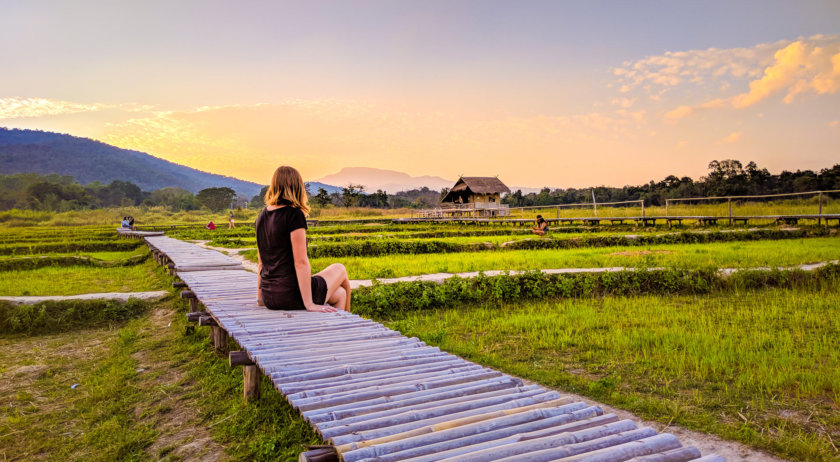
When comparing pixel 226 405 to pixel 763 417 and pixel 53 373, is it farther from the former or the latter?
pixel 763 417

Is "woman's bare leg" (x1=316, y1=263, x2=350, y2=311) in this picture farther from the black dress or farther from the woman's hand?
the woman's hand

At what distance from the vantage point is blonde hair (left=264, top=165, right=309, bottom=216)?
4512 mm

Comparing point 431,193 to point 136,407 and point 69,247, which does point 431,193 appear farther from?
point 136,407

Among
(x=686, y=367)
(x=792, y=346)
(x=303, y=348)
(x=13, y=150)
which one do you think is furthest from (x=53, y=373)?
(x=13, y=150)

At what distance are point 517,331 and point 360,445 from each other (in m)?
4.17

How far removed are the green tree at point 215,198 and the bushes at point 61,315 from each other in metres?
80.7

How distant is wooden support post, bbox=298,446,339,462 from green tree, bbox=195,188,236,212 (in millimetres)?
87808

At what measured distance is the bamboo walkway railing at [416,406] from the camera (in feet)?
6.98

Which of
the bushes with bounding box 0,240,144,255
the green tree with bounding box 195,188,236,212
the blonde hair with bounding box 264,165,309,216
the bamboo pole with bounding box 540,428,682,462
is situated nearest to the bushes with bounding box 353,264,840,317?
the blonde hair with bounding box 264,165,309,216

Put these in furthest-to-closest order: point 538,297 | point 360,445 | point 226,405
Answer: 1. point 538,297
2. point 226,405
3. point 360,445

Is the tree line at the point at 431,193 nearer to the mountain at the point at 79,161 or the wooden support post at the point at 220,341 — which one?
the wooden support post at the point at 220,341

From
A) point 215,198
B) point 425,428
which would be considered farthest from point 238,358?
point 215,198

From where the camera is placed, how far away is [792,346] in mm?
5043

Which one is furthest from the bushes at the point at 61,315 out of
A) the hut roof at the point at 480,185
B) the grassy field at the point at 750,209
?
the hut roof at the point at 480,185
